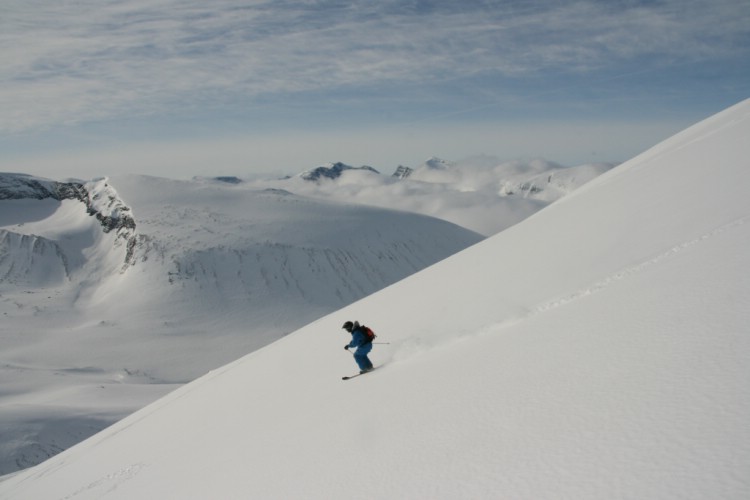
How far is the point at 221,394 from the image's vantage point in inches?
533

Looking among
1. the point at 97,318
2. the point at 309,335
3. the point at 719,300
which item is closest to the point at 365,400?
the point at 719,300

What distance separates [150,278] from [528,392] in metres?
101

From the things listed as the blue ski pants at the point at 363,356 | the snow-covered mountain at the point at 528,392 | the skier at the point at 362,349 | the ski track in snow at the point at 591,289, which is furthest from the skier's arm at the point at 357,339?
the ski track in snow at the point at 591,289

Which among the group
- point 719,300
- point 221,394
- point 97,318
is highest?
point 97,318

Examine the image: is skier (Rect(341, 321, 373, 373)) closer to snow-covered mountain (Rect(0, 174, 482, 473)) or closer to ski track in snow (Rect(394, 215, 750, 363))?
ski track in snow (Rect(394, 215, 750, 363))

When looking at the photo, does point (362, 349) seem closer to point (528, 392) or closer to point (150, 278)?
point (528, 392)

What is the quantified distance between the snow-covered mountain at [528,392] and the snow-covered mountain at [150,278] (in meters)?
28.9

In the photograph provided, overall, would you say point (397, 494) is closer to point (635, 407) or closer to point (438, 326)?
point (635, 407)

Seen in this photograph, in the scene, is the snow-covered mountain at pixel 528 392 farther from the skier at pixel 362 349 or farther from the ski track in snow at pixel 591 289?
the skier at pixel 362 349

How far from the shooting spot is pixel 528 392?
5703 mm

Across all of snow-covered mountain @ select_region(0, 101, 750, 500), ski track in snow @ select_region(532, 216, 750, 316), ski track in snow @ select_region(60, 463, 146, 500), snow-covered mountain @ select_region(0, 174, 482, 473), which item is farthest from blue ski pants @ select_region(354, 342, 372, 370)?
snow-covered mountain @ select_region(0, 174, 482, 473)

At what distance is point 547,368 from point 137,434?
12.1 m

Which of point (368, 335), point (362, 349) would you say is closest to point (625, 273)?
point (368, 335)

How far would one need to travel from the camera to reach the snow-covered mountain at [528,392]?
161 inches
